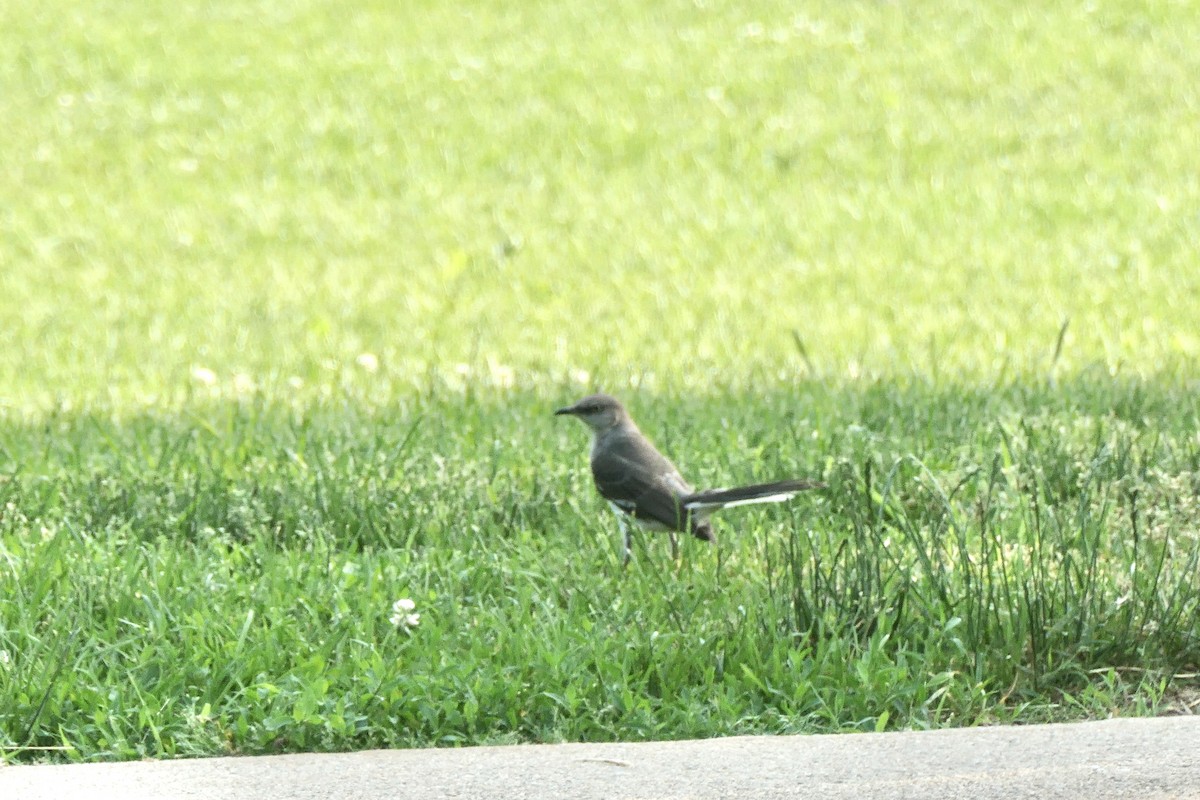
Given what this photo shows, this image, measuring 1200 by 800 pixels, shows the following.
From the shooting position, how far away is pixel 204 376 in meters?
7.96

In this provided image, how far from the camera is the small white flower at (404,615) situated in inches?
175

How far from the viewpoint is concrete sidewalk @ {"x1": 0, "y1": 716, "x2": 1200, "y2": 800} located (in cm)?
340

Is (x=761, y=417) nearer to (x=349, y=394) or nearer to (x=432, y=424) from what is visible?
(x=432, y=424)

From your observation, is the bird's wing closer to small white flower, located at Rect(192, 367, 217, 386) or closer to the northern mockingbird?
the northern mockingbird

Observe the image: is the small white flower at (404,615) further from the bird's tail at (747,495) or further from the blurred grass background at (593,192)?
the blurred grass background at (593,192)

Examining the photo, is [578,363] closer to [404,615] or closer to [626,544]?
[626,544]

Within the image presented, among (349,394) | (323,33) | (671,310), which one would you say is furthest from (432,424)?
(323,33)

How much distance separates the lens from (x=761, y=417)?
6.73m

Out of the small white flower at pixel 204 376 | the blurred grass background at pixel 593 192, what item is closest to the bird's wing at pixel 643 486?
the blurred grass background at pixel 593 192

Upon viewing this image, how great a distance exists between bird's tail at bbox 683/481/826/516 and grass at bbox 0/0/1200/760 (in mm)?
97

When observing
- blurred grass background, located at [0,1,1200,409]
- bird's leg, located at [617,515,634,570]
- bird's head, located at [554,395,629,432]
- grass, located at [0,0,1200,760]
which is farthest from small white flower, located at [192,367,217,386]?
bird's leg, located at [617,515,634,570]

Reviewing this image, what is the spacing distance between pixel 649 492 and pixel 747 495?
42cm

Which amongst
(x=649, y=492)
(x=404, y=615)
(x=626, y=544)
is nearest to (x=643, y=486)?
(x=649, y=492)

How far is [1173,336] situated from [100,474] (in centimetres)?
505
